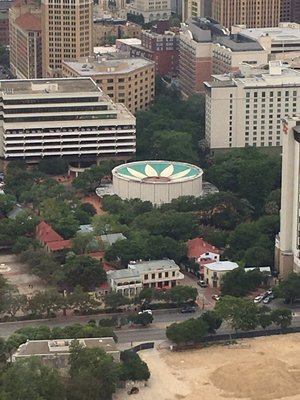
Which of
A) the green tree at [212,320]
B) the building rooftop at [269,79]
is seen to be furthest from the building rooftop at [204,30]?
the green tree at [212,320]

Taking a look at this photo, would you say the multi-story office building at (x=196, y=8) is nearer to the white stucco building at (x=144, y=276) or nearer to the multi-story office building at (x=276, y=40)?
the multi-story office building at (x=276, y=40)

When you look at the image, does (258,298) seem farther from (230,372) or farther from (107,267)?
(230,372)

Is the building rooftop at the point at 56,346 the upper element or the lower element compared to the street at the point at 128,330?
upper

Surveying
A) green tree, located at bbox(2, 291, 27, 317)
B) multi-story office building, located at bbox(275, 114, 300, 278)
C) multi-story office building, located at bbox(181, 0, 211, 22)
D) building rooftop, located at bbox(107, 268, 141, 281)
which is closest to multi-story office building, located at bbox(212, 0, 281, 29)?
multi-story office building, located at bbox(181, 0, 211, 22)

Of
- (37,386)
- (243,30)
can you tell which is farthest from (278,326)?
(243,30)

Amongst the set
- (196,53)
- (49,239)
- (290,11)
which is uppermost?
(290,11)

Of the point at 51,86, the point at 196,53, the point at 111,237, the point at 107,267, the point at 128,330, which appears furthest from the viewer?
the point at 196,53

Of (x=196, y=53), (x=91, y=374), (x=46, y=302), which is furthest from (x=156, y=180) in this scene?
(x=91, y=374)
